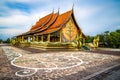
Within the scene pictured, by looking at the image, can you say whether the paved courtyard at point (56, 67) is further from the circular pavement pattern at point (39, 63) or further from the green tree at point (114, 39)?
the green tree at point (114, 39)

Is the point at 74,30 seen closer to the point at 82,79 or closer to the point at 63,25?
the point at 63,25

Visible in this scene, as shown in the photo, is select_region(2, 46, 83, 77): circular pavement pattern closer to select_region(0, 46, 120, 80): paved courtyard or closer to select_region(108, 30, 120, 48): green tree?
select_region(0, 46, 120, 80): paved courtyard

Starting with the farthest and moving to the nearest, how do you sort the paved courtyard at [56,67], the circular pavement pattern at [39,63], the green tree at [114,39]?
the green tree at [114,39], the circular pavement pattern at [39,63], the paved courtyard at [56,67]

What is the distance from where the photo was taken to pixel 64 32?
65.4 ft

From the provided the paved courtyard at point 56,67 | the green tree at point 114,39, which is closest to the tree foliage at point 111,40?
the green tree at point 114,39

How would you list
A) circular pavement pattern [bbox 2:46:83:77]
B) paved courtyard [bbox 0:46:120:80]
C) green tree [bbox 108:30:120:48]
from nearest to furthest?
paved courtyard [bbox 0:46:120:80]
circular pavement pattern [bbox 2:46:83:77]
green tree [bbox 108:30:120:48]

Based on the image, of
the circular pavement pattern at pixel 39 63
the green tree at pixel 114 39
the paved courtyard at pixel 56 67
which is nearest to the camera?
the paved courtyard at pixel 56 67

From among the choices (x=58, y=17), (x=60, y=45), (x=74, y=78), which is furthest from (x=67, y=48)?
(x=74, y=78)

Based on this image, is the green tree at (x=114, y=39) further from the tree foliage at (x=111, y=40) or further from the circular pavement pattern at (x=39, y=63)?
the circular pavement pattern at (x=39, y=63)

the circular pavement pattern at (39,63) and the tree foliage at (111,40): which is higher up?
the tree foliage at (111,40)

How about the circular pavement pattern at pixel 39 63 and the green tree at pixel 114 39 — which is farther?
the green tree at pixel 114 39

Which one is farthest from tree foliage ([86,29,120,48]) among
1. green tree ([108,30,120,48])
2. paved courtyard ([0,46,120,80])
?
paved courtyard ([0,46,120,80])

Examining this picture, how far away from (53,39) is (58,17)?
14.9 feet

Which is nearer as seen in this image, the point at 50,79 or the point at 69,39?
the point at 50,79
